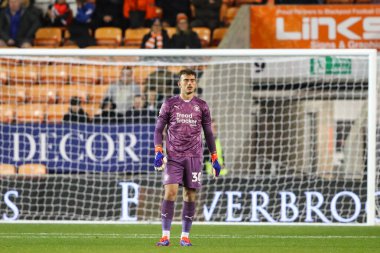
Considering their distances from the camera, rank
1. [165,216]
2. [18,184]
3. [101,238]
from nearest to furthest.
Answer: [165,216] → [101,238] → [18,184]

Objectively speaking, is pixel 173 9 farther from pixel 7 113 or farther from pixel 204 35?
pixel 7 113

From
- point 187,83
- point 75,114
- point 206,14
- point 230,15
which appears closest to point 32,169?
point 75,114

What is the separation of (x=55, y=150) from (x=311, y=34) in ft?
13.8

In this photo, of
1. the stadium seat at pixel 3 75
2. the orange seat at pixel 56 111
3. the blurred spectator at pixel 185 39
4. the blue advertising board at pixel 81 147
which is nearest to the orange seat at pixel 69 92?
the orange seat at pixel 56 111

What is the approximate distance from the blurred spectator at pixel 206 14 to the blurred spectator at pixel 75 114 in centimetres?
358

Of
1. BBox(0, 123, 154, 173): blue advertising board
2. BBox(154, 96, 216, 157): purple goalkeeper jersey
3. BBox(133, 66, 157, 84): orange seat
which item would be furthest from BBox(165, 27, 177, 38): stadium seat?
BBox(154, 96, 216, 157): purple goalkeeper jersey

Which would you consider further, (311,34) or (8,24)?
(8,24)

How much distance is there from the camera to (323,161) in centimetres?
1523

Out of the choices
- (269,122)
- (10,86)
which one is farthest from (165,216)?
(10,86)

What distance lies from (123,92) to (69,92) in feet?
3.06

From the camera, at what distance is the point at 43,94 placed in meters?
15.4

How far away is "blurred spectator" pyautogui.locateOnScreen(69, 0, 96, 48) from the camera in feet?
57.7

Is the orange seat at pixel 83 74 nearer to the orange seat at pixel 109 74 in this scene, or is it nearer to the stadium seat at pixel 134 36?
the orange seat at pixel 109 74

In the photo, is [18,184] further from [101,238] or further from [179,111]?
[179,111]
